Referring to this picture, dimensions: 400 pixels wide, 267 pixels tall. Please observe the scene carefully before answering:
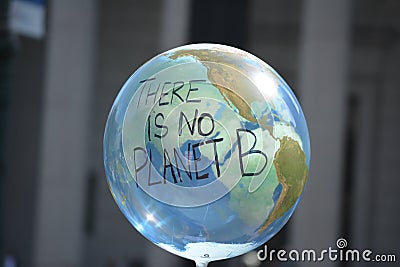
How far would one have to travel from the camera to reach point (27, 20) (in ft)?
23.4

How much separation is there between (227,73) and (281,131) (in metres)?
0.27

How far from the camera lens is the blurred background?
1542cm

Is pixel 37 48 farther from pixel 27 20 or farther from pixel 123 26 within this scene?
pixel 27 20

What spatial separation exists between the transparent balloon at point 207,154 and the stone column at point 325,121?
A: 12.2 meters

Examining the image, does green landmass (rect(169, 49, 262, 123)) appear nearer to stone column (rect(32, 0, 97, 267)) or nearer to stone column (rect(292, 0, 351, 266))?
stone column (rect(292, 0, 351, 266))

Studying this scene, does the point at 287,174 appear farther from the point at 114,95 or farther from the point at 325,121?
the point at 114,95

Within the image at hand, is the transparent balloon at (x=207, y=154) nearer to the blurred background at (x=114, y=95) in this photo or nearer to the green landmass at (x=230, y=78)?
the green landmass at (x=230, y=78)

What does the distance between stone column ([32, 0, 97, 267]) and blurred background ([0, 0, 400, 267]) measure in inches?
0.9

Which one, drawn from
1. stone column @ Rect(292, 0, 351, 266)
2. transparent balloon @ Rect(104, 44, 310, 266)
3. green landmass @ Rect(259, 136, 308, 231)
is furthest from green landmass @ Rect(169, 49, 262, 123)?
stone column @ Rect(292, 0, 351, 266)

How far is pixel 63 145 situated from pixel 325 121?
4982 millimetres

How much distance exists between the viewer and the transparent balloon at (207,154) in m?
2.85

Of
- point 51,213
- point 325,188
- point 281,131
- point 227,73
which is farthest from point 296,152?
point 51,213

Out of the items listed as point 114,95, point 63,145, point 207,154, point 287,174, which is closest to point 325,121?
point 63,145

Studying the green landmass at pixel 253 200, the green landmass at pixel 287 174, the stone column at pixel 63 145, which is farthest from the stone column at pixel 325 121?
the green landmass at pixel 253 200
